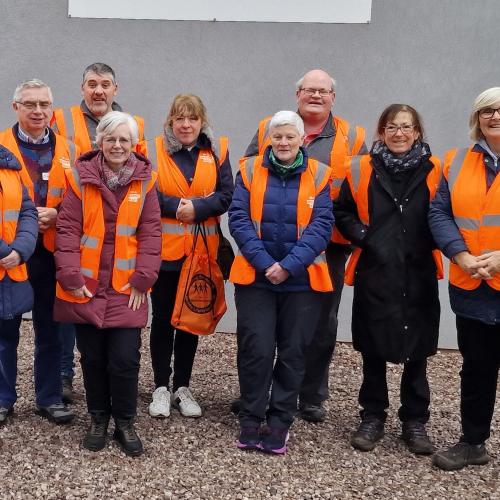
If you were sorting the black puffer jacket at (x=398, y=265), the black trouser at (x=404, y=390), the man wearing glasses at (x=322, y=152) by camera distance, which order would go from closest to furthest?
the black puffer jacket at (x=398, y=265), the black trouser at (x=404, y=390), the man wearing glasses at (x=322, y=152)

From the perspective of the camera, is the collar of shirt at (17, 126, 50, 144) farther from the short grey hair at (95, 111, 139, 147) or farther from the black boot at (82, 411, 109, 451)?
the black boot at (82, 411, 109, 451)

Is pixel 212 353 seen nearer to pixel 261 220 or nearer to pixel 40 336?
pixel 40 336

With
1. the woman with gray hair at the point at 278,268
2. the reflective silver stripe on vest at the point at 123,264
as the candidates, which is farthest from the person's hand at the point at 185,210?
the reflective silver stripe on vest at the point at 123,264

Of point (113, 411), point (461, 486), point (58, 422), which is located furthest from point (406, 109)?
point (58, 422)

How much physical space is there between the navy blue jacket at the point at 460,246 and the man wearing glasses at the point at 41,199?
2.15 meters

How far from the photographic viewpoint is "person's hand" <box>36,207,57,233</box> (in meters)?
4.09

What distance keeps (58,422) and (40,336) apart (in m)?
0.55

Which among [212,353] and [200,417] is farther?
[212,353]

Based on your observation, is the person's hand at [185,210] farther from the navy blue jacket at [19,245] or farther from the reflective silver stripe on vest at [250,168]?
the navy blue jacket at [19,245]

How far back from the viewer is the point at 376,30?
20.0 feet

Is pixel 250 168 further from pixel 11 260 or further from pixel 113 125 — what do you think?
pixel 11 260

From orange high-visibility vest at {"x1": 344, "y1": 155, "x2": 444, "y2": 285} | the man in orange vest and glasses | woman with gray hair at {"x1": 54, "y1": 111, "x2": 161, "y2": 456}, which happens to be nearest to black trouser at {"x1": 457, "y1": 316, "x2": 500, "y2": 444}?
orange high-visibility vest at {"x1": 344, "y1": 155, "x2": 444, "y2": 285}

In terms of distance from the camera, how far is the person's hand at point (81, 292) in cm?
389

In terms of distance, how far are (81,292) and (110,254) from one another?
0.86 feet
